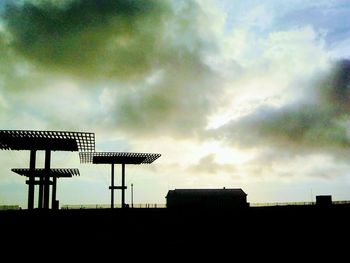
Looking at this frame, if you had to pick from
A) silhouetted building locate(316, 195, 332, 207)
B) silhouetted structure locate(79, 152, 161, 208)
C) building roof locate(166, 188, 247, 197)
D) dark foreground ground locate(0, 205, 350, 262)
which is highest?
silhouetted structure locate(79, 152, 161, 208)

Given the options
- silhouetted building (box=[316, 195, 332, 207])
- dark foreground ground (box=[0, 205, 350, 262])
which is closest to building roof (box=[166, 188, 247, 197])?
silhouetted building (box=[316, 195, 332, 207])

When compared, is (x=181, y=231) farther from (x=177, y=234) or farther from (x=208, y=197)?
(x=208, y=197)

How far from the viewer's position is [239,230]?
20.0 m

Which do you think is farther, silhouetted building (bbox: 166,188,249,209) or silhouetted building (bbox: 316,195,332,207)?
silhouetted building (bbox: 166,188,249,209)

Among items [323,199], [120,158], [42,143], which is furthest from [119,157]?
[323,199]

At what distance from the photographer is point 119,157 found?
119 feet

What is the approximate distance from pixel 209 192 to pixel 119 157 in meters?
26.3

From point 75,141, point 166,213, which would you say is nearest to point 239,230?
point 166,213

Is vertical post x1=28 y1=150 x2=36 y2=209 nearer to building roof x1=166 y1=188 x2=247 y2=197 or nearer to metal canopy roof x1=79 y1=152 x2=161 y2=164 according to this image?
metal canopy roof x1=79 y1=152 x2=161 y2=164

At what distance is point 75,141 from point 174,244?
1408 cm

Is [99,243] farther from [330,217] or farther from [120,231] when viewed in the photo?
[330,217]

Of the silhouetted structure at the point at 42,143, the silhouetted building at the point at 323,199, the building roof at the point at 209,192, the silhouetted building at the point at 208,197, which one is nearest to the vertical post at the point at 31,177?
the silhouetted structure at the point at 42,143

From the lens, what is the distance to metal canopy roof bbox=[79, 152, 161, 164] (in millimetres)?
35312

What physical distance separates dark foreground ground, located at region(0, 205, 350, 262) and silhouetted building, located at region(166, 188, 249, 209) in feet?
107
